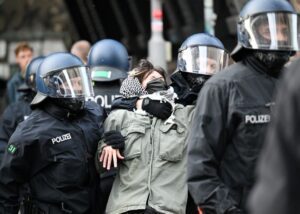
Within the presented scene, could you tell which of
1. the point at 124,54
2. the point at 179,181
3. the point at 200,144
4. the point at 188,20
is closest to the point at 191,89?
the point at 179,181

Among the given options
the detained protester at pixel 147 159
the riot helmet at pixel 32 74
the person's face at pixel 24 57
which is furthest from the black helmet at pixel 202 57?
the person's face at pixel 24 57

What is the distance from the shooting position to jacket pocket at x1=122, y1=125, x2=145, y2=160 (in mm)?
5398

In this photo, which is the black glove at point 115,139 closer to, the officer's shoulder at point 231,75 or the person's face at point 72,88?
the person's face at point 72,88

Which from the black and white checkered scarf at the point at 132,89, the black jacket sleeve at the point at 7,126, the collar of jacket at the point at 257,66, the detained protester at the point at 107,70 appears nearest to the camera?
the collar of jacket at the point at 257,66

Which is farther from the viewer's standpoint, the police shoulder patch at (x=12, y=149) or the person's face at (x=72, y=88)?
the person's face at (x=72, y=88)

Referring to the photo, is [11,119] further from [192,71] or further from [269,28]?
[269,28]

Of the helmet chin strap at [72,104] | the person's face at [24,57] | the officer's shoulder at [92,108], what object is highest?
the helmet chin strap at [72,104]

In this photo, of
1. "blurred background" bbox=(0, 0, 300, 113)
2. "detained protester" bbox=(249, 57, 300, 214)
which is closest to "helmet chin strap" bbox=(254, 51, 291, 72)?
"detained protester" bbox=(249, 57, 300, 214)

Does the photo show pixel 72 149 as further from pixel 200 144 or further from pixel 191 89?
pixel 200 144

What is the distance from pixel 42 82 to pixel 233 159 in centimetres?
202

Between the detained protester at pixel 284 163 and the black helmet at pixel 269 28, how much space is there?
2193 mm

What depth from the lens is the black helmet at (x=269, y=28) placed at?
4418mm

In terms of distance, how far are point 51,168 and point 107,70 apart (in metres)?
2.35

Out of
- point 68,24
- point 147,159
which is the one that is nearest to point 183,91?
point 147,159
